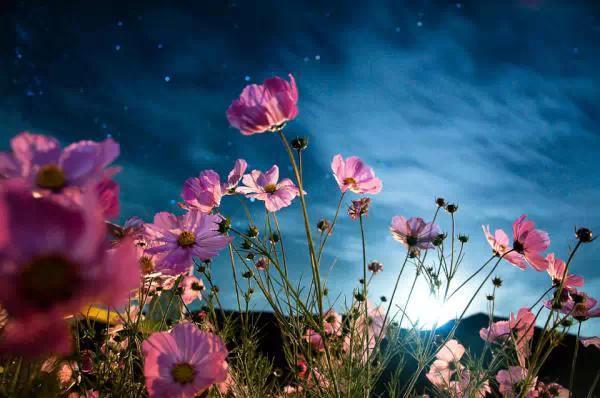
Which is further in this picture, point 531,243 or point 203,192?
point 531,243

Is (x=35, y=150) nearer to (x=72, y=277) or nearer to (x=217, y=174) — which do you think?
(x=72, y=277)

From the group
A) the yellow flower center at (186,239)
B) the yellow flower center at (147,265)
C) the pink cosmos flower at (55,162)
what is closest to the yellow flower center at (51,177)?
the pink cosmos flower at (55,162)

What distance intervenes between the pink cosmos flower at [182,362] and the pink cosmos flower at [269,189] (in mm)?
Answer: 451

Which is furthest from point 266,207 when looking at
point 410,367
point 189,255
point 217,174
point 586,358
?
point 586,358

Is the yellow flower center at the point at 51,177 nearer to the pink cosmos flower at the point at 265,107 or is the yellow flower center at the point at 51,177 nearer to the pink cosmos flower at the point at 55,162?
the pink cosmos flower at the point at 55,162

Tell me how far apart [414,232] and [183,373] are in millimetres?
703

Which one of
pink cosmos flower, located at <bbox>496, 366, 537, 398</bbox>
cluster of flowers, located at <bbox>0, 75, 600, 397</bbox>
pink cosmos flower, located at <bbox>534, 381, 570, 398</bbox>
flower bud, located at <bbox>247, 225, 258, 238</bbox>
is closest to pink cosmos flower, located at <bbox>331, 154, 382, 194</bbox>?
cluster of flowers, located at <bbox>0, 75, 600, 397</bbox>

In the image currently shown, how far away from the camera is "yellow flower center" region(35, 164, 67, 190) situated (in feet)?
1.00

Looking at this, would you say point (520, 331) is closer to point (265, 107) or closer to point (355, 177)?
point (355, 177)

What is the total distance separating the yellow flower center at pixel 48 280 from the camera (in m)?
0.25

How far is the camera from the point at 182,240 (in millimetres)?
727

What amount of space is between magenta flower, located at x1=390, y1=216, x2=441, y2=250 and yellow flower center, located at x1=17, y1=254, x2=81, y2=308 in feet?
2.99

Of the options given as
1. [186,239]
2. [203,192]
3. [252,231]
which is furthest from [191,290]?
[186,239]

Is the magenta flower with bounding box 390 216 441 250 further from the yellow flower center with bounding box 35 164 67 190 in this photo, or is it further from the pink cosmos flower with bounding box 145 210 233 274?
the yellow flower center with bounding box 35 164 67 190
